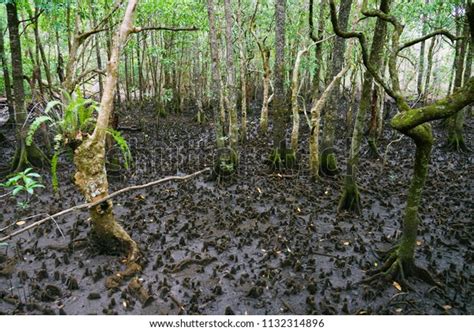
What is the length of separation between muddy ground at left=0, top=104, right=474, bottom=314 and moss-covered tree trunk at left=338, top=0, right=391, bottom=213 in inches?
12.8

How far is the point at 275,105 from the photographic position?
898 centimetres

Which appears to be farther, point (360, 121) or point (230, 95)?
point (230, 95)

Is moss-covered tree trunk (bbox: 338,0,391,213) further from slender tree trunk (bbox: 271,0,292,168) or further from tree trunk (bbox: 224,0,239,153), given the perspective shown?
tree trunk (bbox: 224,0,239,153)

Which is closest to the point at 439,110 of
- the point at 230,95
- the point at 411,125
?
the point at 411,125

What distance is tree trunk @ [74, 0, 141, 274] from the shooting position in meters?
4.69

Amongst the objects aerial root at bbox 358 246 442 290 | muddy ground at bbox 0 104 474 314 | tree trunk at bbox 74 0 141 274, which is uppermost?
tree trunk at bbox 74 0 141 274

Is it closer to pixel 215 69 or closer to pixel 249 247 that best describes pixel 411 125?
pixel 249 247

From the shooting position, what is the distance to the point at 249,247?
596 centimetres

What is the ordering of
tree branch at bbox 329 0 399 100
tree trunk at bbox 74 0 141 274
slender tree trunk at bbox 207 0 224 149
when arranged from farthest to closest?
slender tree trunk at bbox 207 0 224 149, tree trunk at bbox 74 0 141 274, tree branch at bbox 329 0 399 100

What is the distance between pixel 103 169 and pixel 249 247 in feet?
9.01

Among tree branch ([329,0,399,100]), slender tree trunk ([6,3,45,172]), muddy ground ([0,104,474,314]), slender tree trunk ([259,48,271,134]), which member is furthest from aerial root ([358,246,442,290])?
slender tree trunk ([259,48,271,134])

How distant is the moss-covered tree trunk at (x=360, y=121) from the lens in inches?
240

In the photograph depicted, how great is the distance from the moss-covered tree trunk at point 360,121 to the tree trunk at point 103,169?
13.7 feet

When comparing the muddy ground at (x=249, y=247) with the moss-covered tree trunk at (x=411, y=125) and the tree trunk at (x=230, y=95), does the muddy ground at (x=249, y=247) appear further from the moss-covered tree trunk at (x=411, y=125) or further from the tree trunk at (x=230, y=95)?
the tree trunk at (x=230, y=95)
